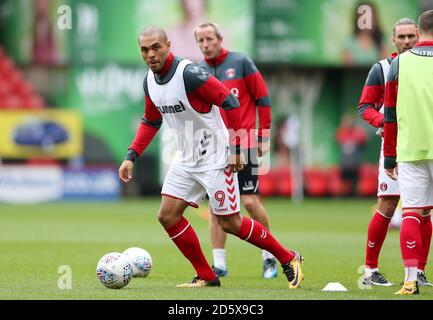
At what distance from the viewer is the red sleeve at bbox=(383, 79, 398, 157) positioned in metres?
9.03

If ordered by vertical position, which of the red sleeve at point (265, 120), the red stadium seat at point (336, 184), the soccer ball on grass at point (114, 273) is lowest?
the red stadium seat at point (336, 184)

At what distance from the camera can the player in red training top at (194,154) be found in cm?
935

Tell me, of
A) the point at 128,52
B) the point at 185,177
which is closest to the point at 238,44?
the point at 128,52

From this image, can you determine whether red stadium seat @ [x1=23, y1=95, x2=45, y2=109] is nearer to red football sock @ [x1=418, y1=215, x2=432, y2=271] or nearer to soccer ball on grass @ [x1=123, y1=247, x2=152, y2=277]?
soccer ball on grass @ [x1=123, y1=247, x2=152, y2=277]

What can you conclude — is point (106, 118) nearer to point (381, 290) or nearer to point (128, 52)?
point (128, 52)

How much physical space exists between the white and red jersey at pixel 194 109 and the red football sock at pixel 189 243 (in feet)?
1.74

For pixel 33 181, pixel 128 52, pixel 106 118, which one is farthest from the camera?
pixel 106 118

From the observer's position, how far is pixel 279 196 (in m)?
32.0

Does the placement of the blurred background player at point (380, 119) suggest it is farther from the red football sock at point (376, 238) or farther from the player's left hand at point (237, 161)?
the player's left hand at point (237, 161)

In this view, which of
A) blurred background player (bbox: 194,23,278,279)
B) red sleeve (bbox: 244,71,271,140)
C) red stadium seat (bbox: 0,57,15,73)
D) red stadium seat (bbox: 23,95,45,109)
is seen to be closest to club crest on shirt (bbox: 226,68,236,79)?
blurred background player (bbox: 194,23,278,279)

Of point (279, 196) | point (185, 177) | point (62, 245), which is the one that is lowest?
point (279, 196)

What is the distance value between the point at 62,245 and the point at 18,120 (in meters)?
14.6

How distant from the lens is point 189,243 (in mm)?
9711

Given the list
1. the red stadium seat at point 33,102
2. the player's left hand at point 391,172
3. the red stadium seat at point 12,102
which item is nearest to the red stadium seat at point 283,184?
the red stadium seat at point 33,102
